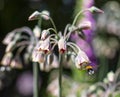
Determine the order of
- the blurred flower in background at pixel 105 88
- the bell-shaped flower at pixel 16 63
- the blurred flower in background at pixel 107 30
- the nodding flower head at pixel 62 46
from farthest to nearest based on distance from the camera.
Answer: the blurred flower in background at pixel 107 30 < the bell-shaped flower at pixel 16 63 < the blurred flower in background at pixel 105 88 < the nodding flower head at pixel 62 46

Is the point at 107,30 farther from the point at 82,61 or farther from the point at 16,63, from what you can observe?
the point at 82,61

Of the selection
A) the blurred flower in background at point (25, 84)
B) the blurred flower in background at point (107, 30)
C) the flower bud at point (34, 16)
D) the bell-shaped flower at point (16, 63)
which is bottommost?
the blurred flower in background at point (25, 84)

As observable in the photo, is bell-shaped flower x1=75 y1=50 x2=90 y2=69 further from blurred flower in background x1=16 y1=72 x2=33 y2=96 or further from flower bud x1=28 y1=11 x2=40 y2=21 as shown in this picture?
blurred flower in background x1=16 y1=72 x2=33 y2=96

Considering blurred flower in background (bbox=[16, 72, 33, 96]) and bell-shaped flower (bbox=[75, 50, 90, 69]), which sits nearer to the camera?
bell-shaped flower (bbox=[75, 50, 90, 69])

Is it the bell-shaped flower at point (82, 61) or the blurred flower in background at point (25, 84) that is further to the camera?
the blurred flower in background at point (25, 84)

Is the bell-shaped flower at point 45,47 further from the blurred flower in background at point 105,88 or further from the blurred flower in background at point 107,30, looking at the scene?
the blurred flower in background at point 107,30

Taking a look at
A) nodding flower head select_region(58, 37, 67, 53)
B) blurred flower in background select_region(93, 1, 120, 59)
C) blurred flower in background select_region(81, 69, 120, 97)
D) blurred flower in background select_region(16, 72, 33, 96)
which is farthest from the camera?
blurred flower in background select_region(16, 72, 33, 96)

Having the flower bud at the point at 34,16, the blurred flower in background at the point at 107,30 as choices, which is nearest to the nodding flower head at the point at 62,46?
the flower bud at the point at 34,16

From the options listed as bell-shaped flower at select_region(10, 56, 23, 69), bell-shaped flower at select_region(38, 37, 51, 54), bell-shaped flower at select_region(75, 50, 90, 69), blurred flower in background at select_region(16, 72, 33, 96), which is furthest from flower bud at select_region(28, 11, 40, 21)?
blurred flower in background at select_region(16, 72, 33, 96)

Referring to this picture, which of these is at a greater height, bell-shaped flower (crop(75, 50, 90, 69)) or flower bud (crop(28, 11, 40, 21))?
flower bud (crop(28, 11, 40, 21))

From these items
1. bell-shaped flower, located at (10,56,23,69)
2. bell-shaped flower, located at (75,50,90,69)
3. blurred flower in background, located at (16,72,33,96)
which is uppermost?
bell-shaped flower, located at (75,50,90,69)

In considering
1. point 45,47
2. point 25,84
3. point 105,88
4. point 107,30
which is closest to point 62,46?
point 45,47

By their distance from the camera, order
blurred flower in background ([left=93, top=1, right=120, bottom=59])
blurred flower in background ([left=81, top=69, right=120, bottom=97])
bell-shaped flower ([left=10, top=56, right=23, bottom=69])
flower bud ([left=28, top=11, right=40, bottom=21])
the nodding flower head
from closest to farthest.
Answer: the nodding flower head < flower bud ([left=28, top=11, right=40, bottom=21]) < blurred flower in background ([left=81, top=69, right=120, bottom=97]) < bell-shaped flower ([left=10, top=56, right=23, bottom=69]) < blurred flower in background ([left=93, top=1, right=120, bottom=59])
